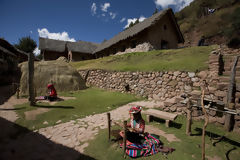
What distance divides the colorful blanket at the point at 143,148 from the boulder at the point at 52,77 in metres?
9.63

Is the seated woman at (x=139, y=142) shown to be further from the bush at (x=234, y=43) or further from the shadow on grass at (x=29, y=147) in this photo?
the bush at (x=234, y=43)

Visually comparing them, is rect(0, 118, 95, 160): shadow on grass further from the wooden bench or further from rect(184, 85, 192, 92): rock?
rect(184, 85, 192, 92): rock

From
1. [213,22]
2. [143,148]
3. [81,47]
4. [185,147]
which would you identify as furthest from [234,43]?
[81,47]

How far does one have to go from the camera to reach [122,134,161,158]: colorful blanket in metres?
3.00

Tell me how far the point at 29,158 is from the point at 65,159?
36.7 inches

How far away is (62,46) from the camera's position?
28.1 m

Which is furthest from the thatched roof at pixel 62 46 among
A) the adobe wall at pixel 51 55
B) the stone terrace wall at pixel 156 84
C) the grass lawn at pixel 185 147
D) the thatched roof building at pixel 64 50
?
the grass lawn at pixel 185 147

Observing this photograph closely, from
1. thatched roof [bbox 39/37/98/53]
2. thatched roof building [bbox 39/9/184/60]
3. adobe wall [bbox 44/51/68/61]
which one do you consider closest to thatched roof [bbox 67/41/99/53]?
thatched roof [bbox 39/37/98/53]

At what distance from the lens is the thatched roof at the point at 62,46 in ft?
85.5

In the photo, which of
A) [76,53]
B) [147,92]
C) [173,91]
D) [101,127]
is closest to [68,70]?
[147,92]

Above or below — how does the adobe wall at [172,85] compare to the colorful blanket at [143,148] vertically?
above

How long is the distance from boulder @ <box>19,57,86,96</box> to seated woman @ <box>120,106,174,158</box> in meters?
9.49

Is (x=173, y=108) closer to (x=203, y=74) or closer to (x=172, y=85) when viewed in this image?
(x=172, y=85)

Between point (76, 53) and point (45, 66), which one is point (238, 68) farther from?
point (76, 53)
